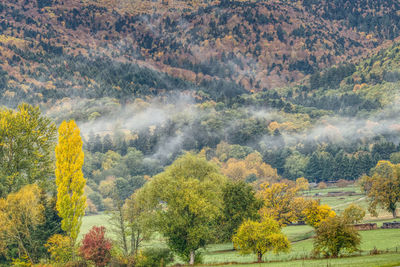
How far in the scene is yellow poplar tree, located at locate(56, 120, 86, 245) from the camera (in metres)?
68.8

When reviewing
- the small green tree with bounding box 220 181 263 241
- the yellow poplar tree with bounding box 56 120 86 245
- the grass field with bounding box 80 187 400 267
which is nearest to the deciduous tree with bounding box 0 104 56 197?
the yellow poplar tree with bounding box 56 120 86 245

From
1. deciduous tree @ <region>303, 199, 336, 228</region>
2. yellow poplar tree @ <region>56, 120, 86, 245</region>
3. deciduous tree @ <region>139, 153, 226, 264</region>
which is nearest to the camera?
yellow poplar tree @ <region>56, 120, 86, 245</region>

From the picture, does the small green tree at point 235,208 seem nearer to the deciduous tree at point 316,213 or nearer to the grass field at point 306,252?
the grass field at point 306,252

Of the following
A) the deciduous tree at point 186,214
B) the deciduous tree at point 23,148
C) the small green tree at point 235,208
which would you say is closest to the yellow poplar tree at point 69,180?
the deciduous tree at point 23,148

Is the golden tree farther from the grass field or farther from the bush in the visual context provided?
the bush

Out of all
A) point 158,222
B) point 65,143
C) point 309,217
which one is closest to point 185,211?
point 158,222

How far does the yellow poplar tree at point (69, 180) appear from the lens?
226 feet

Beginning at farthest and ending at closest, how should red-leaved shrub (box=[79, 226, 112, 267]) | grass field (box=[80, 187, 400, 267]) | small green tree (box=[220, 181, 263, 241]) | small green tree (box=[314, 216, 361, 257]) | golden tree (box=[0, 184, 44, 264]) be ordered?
1. small green tree (box=[220, 181, 263, 241])
2. golden tree (box=[0, 184, 44, 264])
3. red-leaved shrub (box=[79, 226, 112, 267])
4. small green tree (box=[314, 216, 361, 257])
5. grass field (box=[80, 187, 400, 267])

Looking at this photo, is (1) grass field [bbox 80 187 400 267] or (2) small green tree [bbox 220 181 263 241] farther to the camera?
(2) small green tree [bbox 220 181 263 241]

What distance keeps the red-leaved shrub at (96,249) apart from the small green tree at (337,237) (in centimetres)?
2839

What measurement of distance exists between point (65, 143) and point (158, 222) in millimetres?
17825

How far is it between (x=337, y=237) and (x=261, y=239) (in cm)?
1055

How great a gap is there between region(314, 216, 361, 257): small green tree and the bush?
21.8 metres

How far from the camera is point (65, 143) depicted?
69.4 meters
